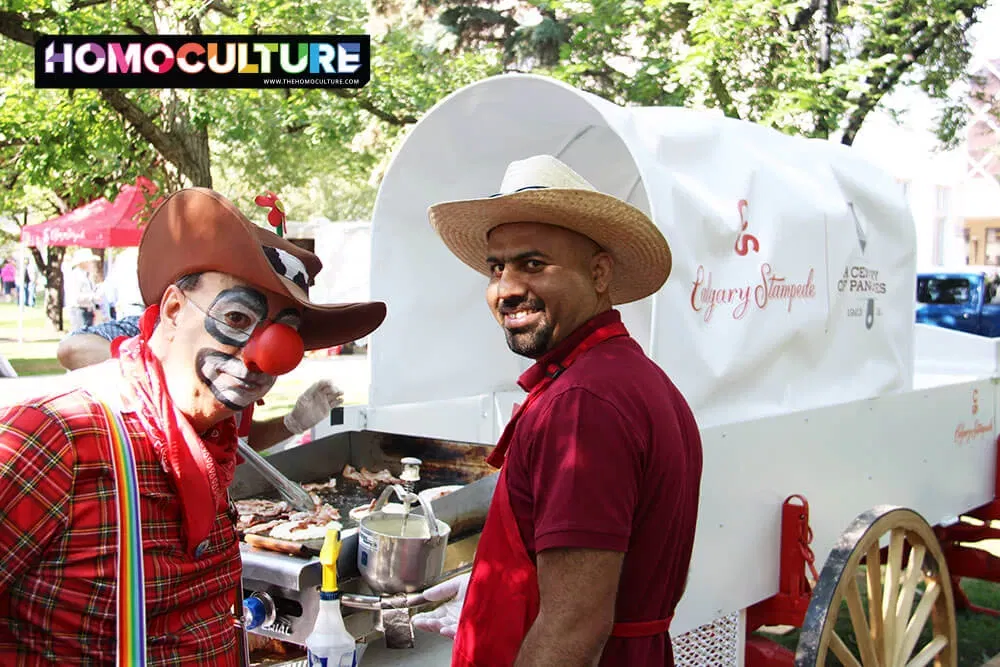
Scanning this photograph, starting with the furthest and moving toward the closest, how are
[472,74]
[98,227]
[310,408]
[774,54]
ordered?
[98,227]
[472,74]
[774,54]
[310,408]

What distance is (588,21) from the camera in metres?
10.0

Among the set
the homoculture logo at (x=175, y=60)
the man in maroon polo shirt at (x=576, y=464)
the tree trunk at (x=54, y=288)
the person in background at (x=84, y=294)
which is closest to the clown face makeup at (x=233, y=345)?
the man in maroon polo shirt at (x=576, y=464)

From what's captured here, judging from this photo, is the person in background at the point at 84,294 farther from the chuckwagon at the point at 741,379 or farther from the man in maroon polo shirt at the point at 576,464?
the man in maroon polo shirt at the point at 576,464

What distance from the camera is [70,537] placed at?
1.57m

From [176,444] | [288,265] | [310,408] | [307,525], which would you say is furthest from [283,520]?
[176,444]

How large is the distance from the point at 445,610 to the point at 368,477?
1.49m

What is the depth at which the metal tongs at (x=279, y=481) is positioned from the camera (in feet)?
9.86

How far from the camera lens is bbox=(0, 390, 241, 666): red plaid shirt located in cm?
152

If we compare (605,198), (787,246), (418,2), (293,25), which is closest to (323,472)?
(787,246)

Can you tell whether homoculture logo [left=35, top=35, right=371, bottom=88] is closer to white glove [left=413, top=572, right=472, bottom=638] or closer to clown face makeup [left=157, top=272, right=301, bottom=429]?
white glove [left=413, top=572, right=472, bottom=638]

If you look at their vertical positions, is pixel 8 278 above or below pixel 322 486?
above

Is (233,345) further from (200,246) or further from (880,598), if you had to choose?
(880,598)

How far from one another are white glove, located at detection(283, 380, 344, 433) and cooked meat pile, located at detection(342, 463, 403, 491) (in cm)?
58

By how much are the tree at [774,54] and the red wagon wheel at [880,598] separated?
17.0ft
